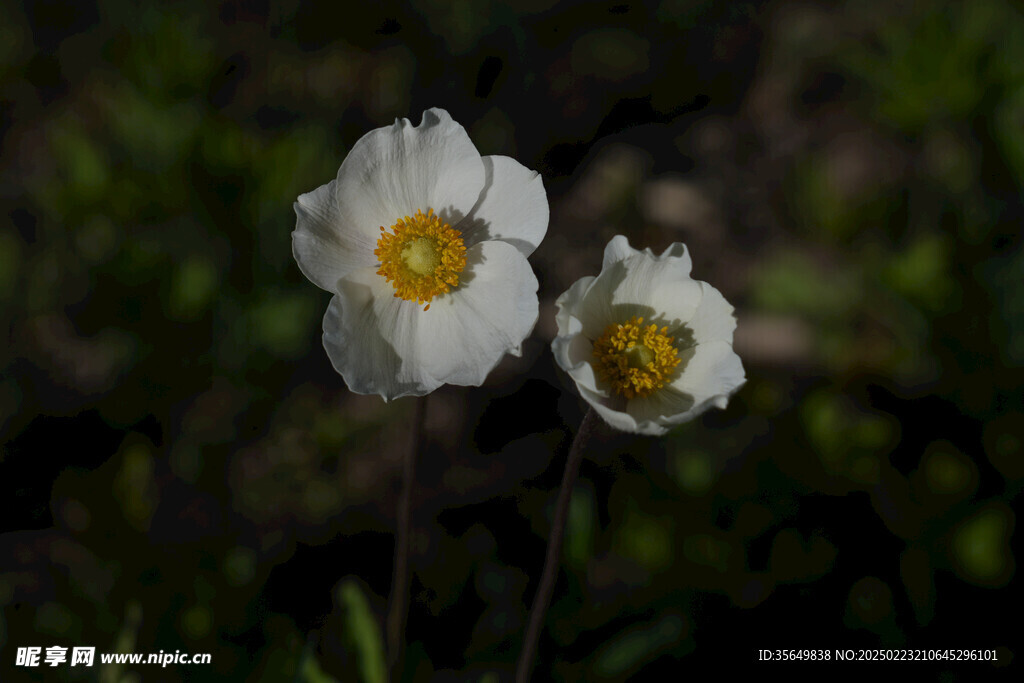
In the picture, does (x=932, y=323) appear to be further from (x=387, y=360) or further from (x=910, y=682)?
(x=387, y=360)

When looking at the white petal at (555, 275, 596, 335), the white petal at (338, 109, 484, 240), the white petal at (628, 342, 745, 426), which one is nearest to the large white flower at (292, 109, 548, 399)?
the white petal at (338, 109, 484, 240)

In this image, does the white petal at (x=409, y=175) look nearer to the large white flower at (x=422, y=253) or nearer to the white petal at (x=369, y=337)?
the large white flower at (x=422, y=253)

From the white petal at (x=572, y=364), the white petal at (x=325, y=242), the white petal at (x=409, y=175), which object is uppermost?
the white petal at (x=409, y=175)

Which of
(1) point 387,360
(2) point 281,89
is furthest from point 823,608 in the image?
(2) point 281,89

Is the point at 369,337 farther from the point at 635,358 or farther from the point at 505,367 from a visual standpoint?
the point at 505,367

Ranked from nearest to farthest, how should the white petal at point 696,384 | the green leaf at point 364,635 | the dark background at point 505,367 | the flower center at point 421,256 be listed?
the white petal at point 696,384 < the flower center at point 421,256 < the green leaf at point 364,635 < the dark background at point 505,367

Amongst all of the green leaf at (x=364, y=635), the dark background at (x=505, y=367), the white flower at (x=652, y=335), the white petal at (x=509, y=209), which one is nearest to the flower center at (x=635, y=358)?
the white flower at (x=652, y=335)
